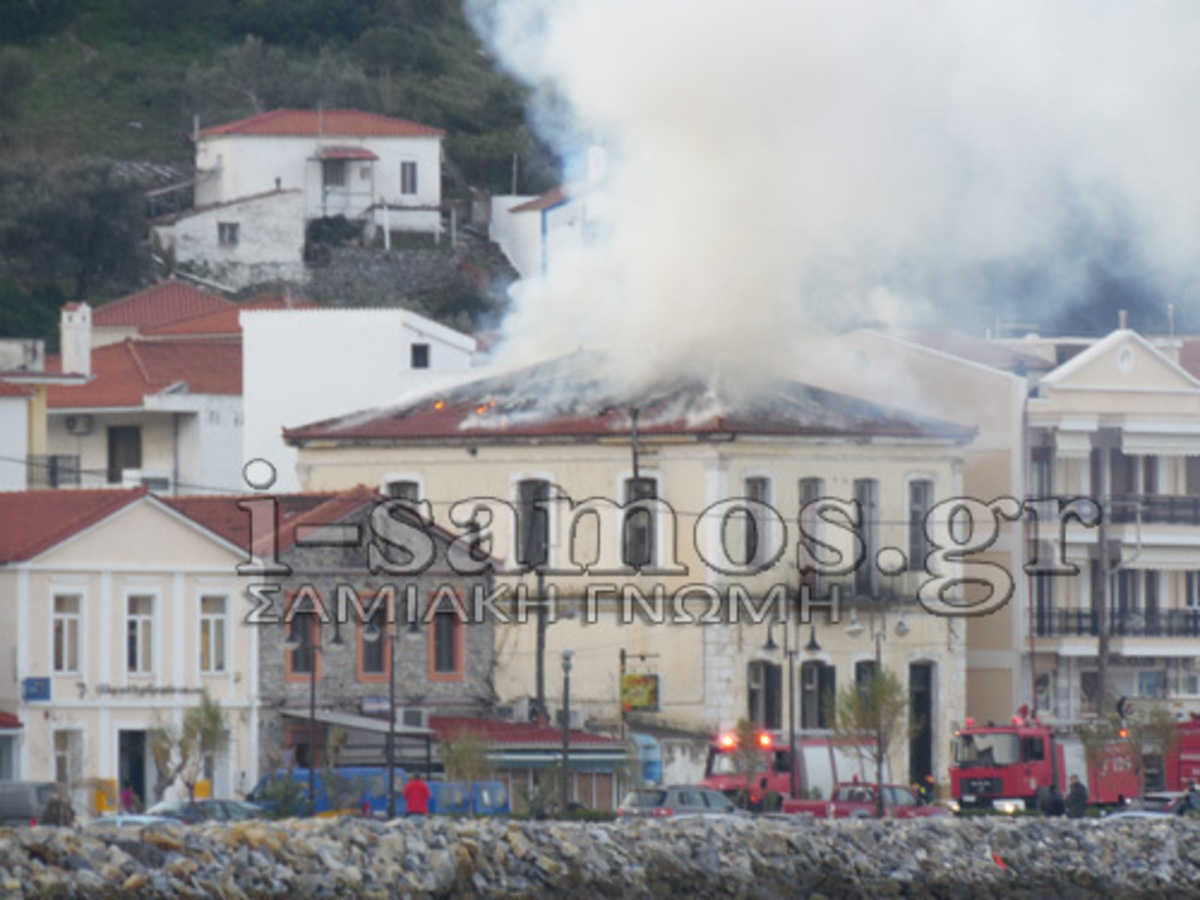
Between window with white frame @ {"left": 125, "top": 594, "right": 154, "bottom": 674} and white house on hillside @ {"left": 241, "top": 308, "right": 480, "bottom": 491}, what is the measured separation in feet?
80.0

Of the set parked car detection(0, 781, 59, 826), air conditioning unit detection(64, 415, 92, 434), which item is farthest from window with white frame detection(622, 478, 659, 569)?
parked car detection(0, 781, 59, 826)

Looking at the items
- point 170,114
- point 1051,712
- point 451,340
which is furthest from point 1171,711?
point 170,114

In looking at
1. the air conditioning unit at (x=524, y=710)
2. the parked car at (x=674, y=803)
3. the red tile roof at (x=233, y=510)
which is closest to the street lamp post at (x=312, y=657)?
the red tile roof at (x=233, y=510)

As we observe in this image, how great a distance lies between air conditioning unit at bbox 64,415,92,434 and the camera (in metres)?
108

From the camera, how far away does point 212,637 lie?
260 ft

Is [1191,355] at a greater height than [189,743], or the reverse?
[1191,355]

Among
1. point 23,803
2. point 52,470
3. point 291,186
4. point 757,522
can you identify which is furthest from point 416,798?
point 291,186

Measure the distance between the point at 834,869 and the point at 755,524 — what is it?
79.6 ft

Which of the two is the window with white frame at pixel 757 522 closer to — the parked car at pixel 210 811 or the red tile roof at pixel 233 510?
the red tile roof at pixel 233 510

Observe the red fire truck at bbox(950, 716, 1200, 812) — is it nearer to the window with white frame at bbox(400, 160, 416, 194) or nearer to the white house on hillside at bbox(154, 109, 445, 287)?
the white house on hillside at bbox(154, 109, 445, 287)

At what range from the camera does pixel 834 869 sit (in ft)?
215

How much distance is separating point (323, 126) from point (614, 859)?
297 feet

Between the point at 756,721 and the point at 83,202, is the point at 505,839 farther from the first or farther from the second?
the point at 83,202

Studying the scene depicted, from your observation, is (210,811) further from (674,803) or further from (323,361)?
(323,361)
